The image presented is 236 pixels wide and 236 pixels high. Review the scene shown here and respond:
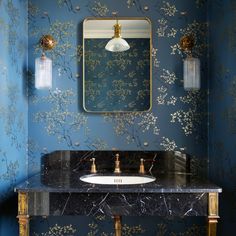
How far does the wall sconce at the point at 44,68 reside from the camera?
2279 millimetres

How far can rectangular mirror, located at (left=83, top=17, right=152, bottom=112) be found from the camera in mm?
2365

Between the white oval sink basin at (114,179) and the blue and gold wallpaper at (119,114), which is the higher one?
the blue and gold wallpaper at (119,114)

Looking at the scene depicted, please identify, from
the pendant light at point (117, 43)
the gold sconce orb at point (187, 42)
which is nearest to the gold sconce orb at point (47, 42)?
the pendant light at point (117, 43)

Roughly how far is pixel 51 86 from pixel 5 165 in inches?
25.7

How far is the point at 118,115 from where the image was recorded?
238 centimetres

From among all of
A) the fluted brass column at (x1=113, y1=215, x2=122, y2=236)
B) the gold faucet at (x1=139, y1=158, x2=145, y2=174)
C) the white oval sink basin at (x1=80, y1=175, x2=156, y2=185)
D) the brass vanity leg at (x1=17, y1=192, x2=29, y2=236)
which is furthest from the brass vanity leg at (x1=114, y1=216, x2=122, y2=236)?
the brass vanity leg at (x1=17, y1=192, x2=29, y2=236)

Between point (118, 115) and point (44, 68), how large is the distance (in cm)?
62

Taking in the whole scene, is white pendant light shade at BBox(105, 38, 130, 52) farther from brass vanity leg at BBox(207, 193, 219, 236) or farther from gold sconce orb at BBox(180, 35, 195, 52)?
brass vanity leg at BBox(207, 193, 219, 236)

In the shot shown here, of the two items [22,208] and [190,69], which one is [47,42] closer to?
[190,69]

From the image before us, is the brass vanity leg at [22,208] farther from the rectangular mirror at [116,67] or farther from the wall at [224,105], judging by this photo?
the wall at [224,105]

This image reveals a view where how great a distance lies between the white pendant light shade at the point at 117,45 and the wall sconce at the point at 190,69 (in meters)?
0.40

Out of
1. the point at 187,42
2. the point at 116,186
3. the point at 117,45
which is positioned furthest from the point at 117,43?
the point at 116,186

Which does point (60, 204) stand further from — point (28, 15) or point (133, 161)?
point (28, 15)

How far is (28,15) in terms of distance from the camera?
2391 millimetres
